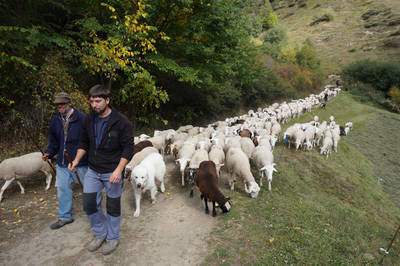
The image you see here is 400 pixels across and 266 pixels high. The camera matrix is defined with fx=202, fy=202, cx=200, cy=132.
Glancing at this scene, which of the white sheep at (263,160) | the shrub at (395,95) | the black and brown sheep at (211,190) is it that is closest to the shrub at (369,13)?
the shrub at (395,95)

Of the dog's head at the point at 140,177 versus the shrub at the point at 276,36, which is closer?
the dog's head at the point at 140,177

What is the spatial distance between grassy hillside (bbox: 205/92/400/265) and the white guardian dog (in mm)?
2128

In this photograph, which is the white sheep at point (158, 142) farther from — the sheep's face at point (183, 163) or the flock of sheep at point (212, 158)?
the sheep's face at point (183, 163)

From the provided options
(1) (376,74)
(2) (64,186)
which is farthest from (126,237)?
(1) (376,74)

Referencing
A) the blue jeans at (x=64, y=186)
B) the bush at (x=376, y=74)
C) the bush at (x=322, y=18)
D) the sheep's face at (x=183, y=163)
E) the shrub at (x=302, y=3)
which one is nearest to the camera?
the blue jeans at (x=64, y=186)

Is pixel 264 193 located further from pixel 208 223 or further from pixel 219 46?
pixel 219 46

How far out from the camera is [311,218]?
5746mm

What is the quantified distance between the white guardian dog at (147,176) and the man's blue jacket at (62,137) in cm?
126

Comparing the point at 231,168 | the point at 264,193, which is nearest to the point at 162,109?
the point at 231,168

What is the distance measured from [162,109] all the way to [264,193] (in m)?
10.6

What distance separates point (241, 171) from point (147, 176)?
3.21m

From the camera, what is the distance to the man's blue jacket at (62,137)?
4215mm

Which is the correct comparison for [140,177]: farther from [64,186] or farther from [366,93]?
[366,93]

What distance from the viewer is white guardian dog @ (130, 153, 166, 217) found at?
5.06m
